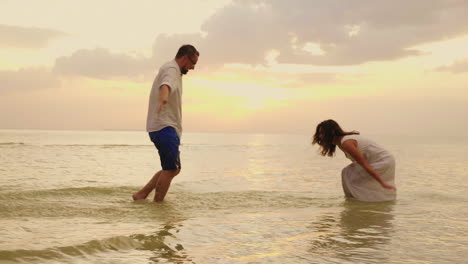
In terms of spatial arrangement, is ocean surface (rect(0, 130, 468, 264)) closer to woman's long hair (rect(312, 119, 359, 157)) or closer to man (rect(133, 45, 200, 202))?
man (rect(133, 45, 200, 202))

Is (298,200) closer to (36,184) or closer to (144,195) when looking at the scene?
(144,195)

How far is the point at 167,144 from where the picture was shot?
603cm

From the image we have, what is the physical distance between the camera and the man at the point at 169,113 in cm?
600

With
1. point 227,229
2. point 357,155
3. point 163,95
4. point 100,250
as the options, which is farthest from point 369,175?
point 100,250

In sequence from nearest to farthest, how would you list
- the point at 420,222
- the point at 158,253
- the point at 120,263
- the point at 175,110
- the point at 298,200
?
1. the point at 120,263
2. the point at 158,253
3. the point at 420,222
4. the point at 175,110
5. the point at 298,200

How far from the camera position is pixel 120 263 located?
9.93 ft

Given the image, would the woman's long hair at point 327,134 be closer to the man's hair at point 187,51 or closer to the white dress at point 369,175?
the white dress at point 369,175

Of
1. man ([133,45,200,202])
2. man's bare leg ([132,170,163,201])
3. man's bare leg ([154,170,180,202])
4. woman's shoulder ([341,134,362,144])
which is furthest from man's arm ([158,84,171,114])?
woman's shoulder ([341,134,362,144])

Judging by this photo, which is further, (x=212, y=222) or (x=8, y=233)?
(x=212, y=222)

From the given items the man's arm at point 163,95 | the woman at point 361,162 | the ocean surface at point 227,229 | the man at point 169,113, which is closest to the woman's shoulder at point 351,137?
the woman at point 361,162

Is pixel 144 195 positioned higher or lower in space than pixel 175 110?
lower

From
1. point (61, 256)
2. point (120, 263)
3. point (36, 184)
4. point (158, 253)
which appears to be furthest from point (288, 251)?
point (36, 184)

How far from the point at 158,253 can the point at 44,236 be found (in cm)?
112

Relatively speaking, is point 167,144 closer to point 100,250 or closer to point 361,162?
point 100,250
